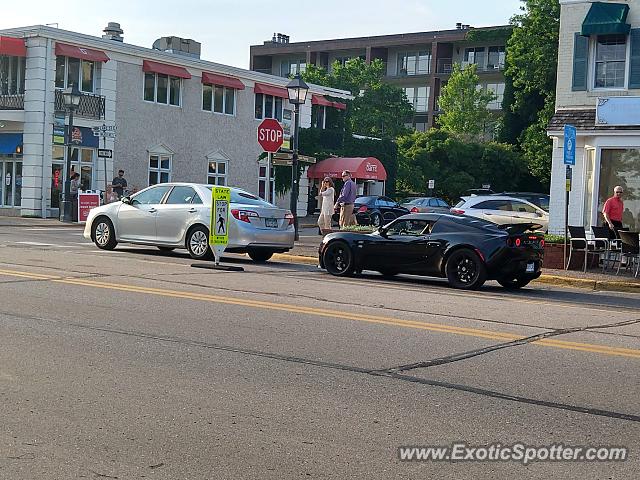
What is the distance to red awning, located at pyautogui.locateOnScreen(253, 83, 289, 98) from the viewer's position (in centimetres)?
4694

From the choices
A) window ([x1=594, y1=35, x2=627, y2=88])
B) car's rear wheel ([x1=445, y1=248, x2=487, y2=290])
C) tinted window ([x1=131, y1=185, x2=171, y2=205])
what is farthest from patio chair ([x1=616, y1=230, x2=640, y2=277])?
tinted window ([x1=131, y1=185, x2=171, y2=205])

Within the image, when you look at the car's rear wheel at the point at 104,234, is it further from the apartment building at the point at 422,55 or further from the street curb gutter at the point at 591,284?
the apartment building at the point at 422,55

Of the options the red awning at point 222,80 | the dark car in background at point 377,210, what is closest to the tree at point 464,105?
the red awning at point 222,80

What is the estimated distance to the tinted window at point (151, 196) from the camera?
19.5m

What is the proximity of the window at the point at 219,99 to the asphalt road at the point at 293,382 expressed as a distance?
32634 millimetres

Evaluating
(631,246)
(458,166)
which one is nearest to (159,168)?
(458,166)

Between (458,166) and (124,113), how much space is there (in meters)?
22.4

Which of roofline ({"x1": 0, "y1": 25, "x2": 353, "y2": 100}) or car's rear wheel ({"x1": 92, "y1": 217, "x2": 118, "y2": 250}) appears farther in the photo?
roofline ({"x1": 0, "y1": 25, "x2": 353, "y2": 100})

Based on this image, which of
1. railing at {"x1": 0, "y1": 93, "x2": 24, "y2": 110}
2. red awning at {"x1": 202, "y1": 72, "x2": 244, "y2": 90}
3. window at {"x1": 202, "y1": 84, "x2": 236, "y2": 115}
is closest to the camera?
railing at {"x1": 0, "y1": 93, "x2": 24, "y2": 110}

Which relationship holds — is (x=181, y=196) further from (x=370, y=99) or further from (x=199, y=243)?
(x=370, y=99)

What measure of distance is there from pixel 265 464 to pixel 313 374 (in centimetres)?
230

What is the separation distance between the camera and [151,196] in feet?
64.5

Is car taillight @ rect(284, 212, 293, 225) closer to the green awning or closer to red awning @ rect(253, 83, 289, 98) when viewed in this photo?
the green awning

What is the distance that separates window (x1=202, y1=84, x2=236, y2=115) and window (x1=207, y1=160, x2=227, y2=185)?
2466 millimetres
